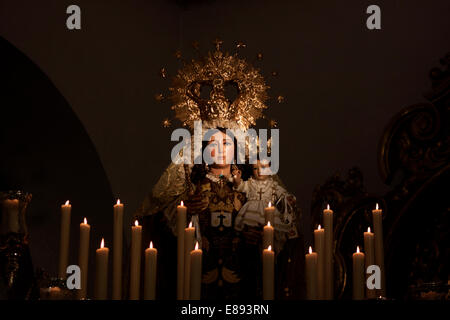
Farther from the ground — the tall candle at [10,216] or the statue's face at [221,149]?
the statue's face at [221,149]

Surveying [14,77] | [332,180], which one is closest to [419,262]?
[332,180]

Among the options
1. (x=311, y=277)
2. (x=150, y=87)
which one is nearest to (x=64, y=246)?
(x=311, y=277)

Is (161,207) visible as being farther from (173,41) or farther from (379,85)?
(173,41)

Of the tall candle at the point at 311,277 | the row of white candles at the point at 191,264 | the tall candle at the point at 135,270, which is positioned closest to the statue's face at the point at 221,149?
the row of white candles at the point at 191,264

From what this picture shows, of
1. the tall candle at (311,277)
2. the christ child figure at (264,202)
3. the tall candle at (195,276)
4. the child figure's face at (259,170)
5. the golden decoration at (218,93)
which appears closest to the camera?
the tall candle at (195,276)

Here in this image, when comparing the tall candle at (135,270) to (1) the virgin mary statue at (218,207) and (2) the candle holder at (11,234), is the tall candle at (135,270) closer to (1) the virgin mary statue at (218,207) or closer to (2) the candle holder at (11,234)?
(2) the candle holder at (11,234)

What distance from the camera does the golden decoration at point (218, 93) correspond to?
13.9 feet

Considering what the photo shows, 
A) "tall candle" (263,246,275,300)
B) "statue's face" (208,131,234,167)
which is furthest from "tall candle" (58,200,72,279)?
"statue's face" (208,131,234,167)

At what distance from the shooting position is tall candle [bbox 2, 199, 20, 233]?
2.72 metres

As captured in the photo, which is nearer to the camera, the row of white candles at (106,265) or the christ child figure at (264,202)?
the row of white candles at (106,265)

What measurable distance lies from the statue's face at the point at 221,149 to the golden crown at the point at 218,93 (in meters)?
0.12

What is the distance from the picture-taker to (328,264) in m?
2.75
